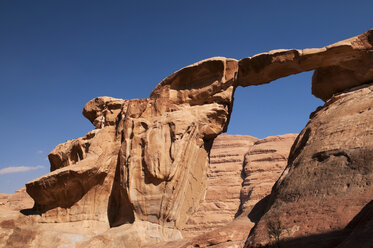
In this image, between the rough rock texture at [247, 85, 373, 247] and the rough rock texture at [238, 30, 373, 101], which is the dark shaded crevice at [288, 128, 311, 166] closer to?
the rough rock texture at [247, 85, 373, 247]

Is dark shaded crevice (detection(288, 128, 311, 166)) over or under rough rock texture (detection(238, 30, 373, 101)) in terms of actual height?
under

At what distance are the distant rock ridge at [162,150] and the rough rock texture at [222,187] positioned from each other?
2928 centimetres

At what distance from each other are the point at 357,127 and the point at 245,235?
3504mm

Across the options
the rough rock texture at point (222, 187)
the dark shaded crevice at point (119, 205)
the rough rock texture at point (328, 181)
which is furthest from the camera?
the rough rock texture at point (222, 187)

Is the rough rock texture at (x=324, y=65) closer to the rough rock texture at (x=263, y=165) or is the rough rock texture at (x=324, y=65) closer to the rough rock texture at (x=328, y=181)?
the rough rock texture at (x=328, y=181)

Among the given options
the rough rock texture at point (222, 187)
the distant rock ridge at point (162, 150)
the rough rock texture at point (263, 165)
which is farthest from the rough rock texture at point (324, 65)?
the rough rock texture at point (263, 165)

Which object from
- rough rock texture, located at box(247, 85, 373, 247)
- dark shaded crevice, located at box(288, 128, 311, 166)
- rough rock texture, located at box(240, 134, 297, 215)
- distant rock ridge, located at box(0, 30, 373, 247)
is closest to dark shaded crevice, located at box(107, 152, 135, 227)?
distant rock ridge, located at box(0, 30, 373, 247)

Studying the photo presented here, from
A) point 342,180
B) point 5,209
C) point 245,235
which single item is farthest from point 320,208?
point 5,209

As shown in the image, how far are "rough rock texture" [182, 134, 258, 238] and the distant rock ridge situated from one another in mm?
29277

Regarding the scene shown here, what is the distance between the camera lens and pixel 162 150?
11758 millimetres

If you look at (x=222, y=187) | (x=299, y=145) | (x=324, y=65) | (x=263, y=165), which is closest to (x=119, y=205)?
(x=299, y=145)

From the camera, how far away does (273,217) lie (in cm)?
816

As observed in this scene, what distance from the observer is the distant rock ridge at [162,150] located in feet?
37.5

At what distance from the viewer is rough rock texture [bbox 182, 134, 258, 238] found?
48.5 metres
